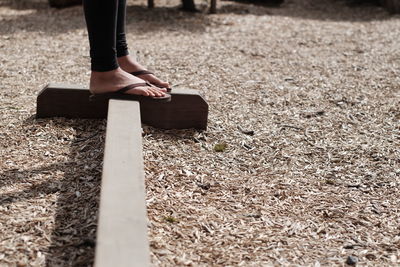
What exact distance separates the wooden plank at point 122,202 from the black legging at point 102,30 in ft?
0.85

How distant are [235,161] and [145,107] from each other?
0.50 meters

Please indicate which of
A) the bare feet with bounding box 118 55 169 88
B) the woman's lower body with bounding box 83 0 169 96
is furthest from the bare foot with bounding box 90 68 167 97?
the bare feet with bounding box 118 55 169 88

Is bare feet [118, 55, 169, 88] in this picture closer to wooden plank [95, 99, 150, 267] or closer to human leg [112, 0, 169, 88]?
human leg [112, 0, 169, 88]

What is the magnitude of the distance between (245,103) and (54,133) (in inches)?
47.8

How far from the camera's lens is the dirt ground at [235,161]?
1.98 m

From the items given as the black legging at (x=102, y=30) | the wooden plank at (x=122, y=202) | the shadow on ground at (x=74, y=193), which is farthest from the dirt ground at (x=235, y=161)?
the black legging at (x=102, y=30)

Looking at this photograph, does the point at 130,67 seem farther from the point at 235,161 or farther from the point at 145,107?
the point at 235,161

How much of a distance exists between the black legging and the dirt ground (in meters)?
0.40

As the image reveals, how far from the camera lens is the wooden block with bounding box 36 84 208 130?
2.91 metres

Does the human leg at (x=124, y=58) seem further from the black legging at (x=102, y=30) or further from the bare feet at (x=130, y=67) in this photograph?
the black legging at (x=102, y=30)

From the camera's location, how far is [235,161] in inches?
108

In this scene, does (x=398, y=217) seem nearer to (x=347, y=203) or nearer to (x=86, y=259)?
(x=347, y=203)

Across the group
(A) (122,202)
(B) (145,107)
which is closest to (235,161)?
(B) (145,107)

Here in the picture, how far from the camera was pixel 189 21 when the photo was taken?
6.29 meters
